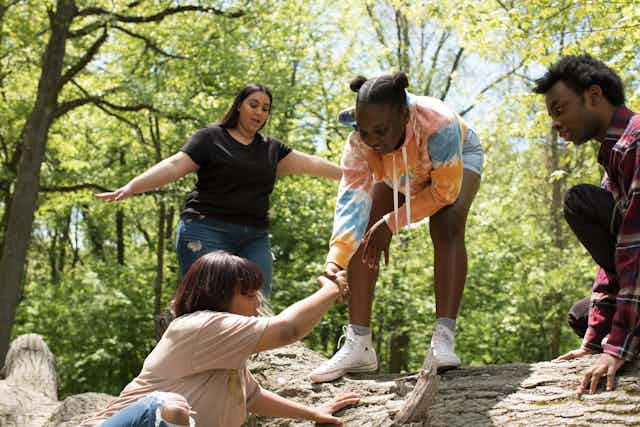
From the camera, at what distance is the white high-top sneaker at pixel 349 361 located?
3.32 m

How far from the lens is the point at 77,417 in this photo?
4547 mm

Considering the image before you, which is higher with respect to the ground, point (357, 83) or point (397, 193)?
point (357, 83)

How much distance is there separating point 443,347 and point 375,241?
62 cm

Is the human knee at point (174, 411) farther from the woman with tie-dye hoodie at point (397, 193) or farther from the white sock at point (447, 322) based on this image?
the white sock at point (447, 322)

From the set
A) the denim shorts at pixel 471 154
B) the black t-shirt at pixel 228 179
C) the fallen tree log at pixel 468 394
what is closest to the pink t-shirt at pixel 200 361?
the fallen tree log at pixel 468 394

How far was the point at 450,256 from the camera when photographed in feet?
10.5

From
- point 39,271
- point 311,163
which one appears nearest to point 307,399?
point 311,163

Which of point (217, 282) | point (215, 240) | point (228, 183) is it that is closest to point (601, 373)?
point (217, 282)

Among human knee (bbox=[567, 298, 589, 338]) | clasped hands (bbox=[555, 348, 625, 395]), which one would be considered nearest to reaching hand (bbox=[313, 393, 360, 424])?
clasped hands (bbox=[555, 348, 625, 395])

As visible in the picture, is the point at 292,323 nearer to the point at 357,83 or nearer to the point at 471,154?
the point at 357,83

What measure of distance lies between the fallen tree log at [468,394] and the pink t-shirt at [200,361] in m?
0.66

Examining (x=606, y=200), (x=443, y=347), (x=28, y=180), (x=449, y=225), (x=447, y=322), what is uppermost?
(x=28, y=180)

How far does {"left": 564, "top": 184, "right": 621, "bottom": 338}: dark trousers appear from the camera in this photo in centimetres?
289

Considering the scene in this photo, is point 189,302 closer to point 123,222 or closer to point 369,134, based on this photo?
point 369,134
